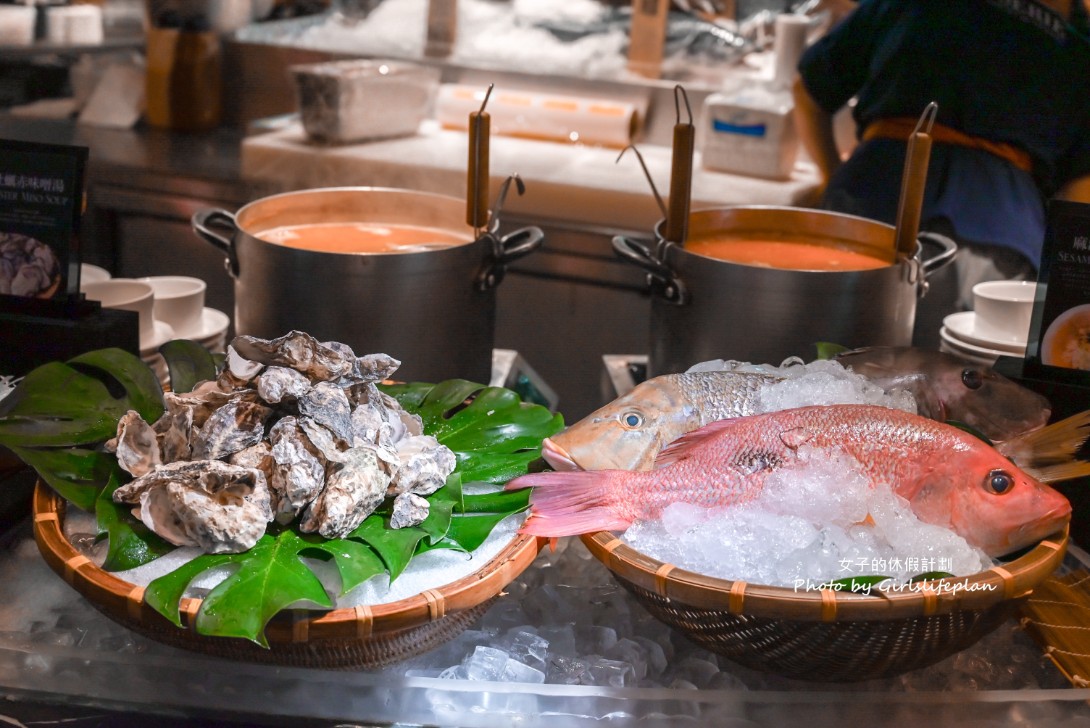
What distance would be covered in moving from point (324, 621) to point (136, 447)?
0.36 m

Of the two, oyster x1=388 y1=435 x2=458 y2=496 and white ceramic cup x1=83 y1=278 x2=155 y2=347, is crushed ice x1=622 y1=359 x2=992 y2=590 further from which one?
white ceramic cup x1=83 y1=278 x2=155 y2=347

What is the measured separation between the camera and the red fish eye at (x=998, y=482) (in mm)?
1014

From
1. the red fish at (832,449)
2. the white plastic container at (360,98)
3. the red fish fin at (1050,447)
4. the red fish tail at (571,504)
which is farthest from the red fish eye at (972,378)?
the white plastic container at (360,98)

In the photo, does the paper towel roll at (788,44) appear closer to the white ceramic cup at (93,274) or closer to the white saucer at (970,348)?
the white saucer at (970,348)

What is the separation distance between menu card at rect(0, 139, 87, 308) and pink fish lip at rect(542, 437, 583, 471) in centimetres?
76

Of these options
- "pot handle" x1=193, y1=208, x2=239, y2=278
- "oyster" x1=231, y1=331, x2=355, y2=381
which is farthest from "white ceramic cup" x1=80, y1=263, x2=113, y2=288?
"oyster" x1=231, y1=331, x2=355, y2=381

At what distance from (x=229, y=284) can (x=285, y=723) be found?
56.8 inches

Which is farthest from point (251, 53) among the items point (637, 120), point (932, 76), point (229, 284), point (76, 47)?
point (932, 76)

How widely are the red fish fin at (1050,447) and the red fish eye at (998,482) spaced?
14 cm

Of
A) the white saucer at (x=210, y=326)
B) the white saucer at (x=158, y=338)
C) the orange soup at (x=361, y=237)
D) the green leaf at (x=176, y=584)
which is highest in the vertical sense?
the orange soup at (x=361, y=237)

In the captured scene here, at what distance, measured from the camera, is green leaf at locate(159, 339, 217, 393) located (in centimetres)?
135

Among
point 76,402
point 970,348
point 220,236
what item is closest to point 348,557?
point 76,402

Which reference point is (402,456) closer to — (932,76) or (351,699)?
(351,699)

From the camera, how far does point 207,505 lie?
1012 mm
